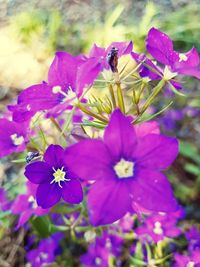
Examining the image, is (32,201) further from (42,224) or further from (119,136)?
(119,136)

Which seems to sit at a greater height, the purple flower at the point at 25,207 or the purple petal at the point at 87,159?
the purple petal at the point at 87,159

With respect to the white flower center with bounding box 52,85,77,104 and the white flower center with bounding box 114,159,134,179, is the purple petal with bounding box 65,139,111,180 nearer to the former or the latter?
the white flower center with bounding box 114,159,134,179

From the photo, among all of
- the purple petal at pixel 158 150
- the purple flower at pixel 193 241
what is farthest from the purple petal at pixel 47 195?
the purple flower at pixel 193 241

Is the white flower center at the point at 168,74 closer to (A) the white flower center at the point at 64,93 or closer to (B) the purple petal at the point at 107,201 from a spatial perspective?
(A) the white flower center at the point at 64,93

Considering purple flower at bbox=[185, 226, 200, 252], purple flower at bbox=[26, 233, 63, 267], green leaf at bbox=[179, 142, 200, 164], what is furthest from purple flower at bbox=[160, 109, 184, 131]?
purple flower at bbox=[26, 233, 63, 267]

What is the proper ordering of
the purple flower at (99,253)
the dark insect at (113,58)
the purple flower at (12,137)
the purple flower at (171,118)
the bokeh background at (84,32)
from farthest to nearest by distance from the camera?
the bokeh background at (84,32)
the purple flower at (171,118)
the purple flower at (99,253)
the purple flower at (12,137)
the dark insect at (113,58)

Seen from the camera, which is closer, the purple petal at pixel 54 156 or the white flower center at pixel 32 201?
the purple petal at pixel 54 156

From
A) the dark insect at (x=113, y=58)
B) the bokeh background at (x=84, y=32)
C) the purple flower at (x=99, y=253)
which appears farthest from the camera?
the bokeh background at (x=84, y=32)
